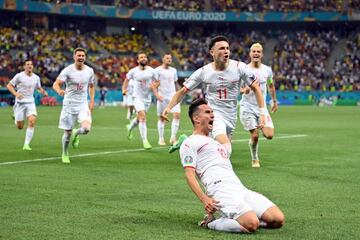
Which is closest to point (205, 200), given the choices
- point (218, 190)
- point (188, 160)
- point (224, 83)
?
point (218, 190)

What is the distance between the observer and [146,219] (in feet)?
30.6

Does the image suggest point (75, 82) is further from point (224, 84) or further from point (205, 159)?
point (205, 159)

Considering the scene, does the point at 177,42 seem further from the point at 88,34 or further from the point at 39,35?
the point at 39,35

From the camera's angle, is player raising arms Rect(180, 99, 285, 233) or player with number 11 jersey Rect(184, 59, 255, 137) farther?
player with number 11 jersey Rect(184, 59, 255, 137)

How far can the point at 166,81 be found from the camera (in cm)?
2389

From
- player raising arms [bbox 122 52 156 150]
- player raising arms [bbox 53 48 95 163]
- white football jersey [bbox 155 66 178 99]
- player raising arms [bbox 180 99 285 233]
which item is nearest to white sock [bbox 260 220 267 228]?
player raising arms [bbox 180 99 285 233]

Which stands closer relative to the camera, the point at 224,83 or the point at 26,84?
the point at 224,83

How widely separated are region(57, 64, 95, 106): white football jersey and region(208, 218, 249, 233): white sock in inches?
369

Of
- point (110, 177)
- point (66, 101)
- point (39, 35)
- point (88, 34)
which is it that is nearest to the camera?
point (110, 177)

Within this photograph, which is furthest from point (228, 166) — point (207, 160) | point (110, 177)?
point (110, 177)

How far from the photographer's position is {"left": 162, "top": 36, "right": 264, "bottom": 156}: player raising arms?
12.2m

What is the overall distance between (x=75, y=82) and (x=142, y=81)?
5.96 m

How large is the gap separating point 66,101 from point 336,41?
67454 mm

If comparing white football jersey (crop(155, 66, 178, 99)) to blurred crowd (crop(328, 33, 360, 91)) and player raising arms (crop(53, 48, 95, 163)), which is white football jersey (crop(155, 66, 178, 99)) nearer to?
player raising arms (crop(53, 48, 95, 163))
